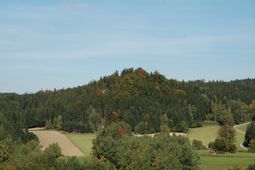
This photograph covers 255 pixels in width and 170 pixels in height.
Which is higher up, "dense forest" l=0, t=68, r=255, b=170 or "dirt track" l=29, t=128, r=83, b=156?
"dense forest" l=0, t=68, r=255, b=170

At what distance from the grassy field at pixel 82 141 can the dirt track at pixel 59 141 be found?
128 cm

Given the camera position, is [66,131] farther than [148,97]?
No

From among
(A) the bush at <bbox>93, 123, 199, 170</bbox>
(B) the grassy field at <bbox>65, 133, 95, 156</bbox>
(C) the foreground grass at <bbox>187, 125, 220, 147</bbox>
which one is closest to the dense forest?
(C) the foreground grass at <bbox>187, 125, 220, 147</bbox>

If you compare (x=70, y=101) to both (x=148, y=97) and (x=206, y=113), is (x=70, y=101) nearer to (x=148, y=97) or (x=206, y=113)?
(x=148, y=97)

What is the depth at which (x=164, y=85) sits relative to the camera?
193 m

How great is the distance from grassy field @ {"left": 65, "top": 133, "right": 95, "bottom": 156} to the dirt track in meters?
1.28

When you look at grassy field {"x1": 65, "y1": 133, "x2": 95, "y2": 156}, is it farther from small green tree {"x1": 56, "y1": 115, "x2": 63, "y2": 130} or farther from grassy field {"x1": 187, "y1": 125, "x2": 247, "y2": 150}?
grassy field {"x1": 187, "y1": 125, "x2": 247, "y2": 150}

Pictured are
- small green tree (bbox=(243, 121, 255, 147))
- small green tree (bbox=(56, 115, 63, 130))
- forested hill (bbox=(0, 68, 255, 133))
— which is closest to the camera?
small green tree (bbox=(243, 121, 255, 147))

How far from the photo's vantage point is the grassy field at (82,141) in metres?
127

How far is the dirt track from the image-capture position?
12331cm

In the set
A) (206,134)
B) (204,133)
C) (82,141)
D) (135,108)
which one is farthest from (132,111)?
(82,141)

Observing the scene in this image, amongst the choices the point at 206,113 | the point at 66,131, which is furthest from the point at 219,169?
the point at 206,113

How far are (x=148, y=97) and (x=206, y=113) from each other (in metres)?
20.9

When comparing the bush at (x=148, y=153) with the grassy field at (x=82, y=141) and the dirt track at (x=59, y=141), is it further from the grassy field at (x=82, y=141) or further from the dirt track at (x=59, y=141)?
the grassy field at (x=82, y=141)
